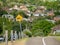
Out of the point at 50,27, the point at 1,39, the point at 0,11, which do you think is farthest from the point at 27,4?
the point at 1,39

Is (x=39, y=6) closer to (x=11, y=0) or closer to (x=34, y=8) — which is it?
(x=34, y=8)

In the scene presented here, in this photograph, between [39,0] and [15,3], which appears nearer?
[39,0]

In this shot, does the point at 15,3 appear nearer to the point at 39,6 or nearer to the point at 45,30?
the point at 39,6

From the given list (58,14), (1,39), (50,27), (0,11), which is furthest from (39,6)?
(1,39)

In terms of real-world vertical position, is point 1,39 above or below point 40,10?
above

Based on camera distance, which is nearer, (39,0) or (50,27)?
(50,27)

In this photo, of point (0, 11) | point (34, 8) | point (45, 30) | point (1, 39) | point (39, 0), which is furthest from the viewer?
point (34, 8)

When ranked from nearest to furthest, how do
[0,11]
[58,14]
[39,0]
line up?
[0,11]
[58,14]
[39,0]

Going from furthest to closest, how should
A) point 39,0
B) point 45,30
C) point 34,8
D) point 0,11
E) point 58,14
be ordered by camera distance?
point 34,8 < point 39,0 < point 58,14 < point 0,11 < point 45,30

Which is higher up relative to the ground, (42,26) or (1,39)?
(1,39)
